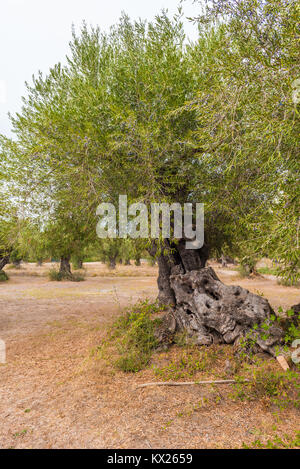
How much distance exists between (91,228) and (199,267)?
12.6 ft

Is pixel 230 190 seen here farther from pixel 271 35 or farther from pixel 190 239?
pixel 271 35

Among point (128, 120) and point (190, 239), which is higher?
point (128, 120)

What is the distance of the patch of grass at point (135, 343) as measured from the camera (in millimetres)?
5863

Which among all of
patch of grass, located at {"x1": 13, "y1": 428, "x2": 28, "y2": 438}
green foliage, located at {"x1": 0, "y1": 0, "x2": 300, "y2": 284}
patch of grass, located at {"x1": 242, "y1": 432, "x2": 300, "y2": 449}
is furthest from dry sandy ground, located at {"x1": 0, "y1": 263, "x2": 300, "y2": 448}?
green foliage, located at {"x1": 0, "y1": 0, "x2": 300, "y2": 284}

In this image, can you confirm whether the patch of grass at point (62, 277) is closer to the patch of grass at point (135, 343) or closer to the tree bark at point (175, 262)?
the tree bark at point (175, 262)

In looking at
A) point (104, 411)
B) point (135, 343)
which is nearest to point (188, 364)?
point (135, 343)

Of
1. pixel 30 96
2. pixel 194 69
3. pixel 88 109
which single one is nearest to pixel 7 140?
pixel 30 96

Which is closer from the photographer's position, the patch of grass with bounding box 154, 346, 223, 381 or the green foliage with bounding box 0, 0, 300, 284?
the green foliage with bounding box 0, 0, 300, 284

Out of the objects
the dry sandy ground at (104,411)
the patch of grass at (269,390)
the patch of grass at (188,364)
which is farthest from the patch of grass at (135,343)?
the patch of grass at (269,390)

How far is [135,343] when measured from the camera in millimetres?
6555

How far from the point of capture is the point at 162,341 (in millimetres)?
6887
